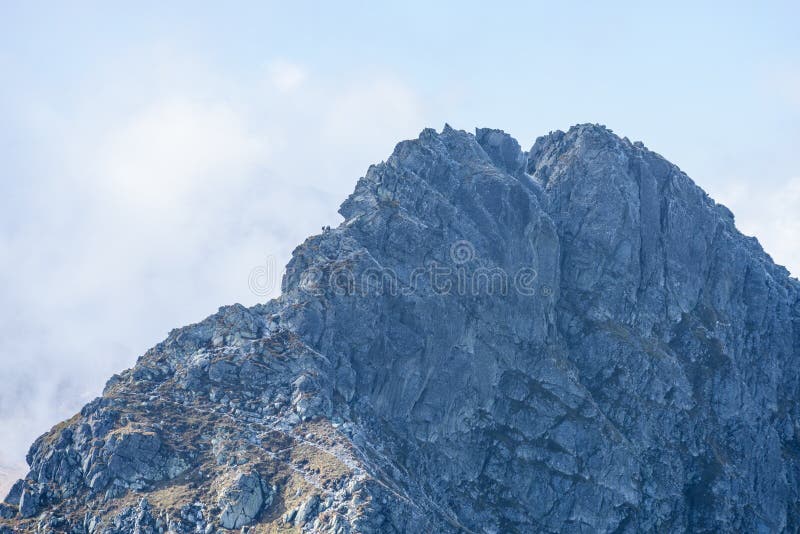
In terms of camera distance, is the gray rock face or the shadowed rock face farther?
the shadowed rock face

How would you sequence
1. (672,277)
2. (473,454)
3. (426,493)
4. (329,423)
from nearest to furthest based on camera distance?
(329,423) → (426,493) → (473,454) → (672,277)

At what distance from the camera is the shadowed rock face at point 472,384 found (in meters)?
128

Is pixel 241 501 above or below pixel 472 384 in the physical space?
below

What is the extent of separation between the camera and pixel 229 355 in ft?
479

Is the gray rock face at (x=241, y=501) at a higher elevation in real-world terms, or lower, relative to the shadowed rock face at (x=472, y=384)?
lower

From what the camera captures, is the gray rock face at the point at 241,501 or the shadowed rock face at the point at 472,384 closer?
A: the gray rock face at the point at 241,501

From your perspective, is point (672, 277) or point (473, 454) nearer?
point (473, 454)

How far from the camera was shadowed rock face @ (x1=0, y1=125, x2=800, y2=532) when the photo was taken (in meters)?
128

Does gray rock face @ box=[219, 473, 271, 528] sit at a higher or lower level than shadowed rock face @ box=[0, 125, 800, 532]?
lower

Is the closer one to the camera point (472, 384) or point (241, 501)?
point (241, 501)

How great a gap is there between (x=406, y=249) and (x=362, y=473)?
55.0 meters

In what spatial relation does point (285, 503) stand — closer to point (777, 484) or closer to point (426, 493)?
point (426, 493)

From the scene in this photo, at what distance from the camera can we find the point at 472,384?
162125 millimetres

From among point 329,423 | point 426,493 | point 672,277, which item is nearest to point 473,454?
point 426,493
